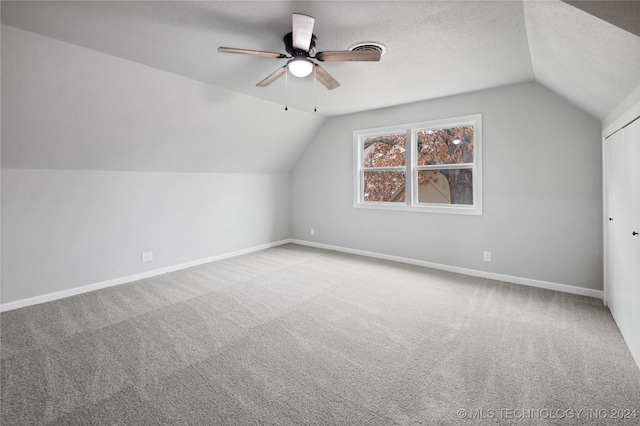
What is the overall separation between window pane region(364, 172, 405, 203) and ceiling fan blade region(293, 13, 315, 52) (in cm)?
297

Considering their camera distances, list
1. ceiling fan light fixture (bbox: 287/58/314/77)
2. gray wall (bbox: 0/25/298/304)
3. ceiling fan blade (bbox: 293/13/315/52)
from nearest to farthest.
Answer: ceiling fan blade (bbox: 293/13/315/52) → ceiling fan light fixture (bbox: 287/58/314/77) → gray wall (bbox: 0/25/298/304)

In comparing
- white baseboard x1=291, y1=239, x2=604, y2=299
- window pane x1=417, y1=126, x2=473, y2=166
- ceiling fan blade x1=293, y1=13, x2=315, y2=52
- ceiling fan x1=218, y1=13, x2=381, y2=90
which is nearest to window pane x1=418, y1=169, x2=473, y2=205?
window pane x1=417, y1=126, x2=473, y2=166

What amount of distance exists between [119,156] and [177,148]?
0.68m

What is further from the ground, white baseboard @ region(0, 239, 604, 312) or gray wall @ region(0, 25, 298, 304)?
gray wall @ region(0, 25, 298, 304)

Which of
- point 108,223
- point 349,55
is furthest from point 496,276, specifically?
point 108,223

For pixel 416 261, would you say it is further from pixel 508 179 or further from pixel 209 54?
pixel 209 54

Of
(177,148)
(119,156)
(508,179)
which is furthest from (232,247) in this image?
(508,179)

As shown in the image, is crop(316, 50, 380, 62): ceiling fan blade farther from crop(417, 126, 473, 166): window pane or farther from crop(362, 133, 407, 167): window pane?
crop(362, 133, 407, 167): window pane

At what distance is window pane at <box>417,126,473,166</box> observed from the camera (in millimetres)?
4125

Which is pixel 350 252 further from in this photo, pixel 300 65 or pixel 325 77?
pixel 300 65

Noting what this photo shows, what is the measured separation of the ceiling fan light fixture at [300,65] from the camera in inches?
93.6

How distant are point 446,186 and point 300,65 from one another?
113 inches

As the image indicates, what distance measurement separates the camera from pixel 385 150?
4965 mm

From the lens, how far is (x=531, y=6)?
186 cm
